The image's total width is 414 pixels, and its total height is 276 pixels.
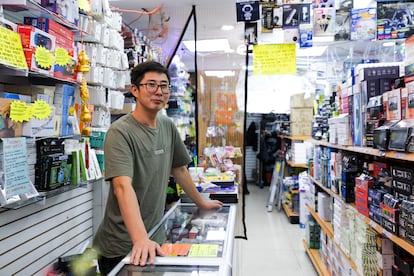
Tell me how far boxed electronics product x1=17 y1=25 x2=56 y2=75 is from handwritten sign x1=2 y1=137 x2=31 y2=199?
15.7 inches

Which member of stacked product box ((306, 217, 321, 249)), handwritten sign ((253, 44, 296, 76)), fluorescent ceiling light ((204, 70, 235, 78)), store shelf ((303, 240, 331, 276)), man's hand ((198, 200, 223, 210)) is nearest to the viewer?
man's hand ((198, 200, 223, 210))

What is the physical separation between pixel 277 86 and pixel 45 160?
22.6ft

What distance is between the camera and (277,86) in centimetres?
824

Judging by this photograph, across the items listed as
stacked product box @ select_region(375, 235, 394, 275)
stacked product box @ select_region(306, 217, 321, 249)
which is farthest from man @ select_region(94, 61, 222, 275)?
stacked product box @ select_region(306, 217, 321, 249)

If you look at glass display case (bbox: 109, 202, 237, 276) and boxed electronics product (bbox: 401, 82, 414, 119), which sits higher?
boxed electronics product (bbox: 401, 82, 414, 119)

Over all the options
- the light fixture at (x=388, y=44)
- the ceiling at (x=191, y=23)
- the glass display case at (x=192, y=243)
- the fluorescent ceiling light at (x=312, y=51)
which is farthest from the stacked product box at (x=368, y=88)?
the fluorescent ceiling light at (x=312, y=51)

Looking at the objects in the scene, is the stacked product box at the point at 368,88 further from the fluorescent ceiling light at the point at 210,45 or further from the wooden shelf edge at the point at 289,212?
the wooden shelf edge at the point at 289,212

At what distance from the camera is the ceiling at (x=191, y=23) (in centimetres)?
356

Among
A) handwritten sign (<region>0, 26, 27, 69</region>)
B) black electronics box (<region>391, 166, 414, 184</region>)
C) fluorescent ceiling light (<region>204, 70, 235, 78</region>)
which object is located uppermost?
fluorescent ceiling light (<region>204, 70, 235, 78</region>)

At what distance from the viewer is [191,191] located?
85.4 inches

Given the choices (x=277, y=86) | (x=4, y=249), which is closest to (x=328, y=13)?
(x=4, y=249)

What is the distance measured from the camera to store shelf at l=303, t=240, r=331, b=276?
12.1 ft

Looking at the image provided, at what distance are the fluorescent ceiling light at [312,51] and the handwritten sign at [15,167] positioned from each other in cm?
520

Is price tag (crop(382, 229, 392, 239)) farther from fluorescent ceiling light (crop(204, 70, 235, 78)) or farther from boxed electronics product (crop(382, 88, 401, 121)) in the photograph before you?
fluorescent ceiling light (crop(204, 70, 235, 78))
